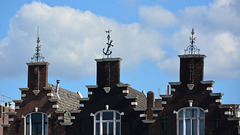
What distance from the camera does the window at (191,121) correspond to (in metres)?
46.7

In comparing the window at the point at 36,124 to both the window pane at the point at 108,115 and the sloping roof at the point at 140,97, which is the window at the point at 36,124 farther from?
the sloping roof at the point at 140,97

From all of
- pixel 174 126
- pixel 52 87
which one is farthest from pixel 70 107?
pixel 174 126

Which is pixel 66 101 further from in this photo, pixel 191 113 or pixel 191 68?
pixel 191 68

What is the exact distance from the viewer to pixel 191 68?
4753cm

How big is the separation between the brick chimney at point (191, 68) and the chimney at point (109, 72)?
203 inches

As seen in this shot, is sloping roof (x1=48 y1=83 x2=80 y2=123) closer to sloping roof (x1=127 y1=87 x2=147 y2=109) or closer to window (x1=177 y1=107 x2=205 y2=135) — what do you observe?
sloping roof (x1=127 y1=87 x2=147 y2=109)

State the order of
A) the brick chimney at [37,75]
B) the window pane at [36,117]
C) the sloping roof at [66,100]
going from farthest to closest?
the sloping roof at [66,100] → the brick chimney at [37,75] → the window pane at [36,117]

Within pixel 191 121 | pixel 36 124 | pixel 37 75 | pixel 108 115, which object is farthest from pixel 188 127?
pixel 37 75

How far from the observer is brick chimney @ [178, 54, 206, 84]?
47.4 meters

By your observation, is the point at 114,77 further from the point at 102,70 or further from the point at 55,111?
the point at 55,111

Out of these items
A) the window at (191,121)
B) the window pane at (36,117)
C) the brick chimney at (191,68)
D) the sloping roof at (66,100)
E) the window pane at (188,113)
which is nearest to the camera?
the window at (191,121)

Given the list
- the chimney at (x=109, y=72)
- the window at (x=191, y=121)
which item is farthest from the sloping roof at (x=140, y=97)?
the window at (x=191, y=121)

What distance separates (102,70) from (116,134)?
5.29 m

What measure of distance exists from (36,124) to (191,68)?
1349 cm
